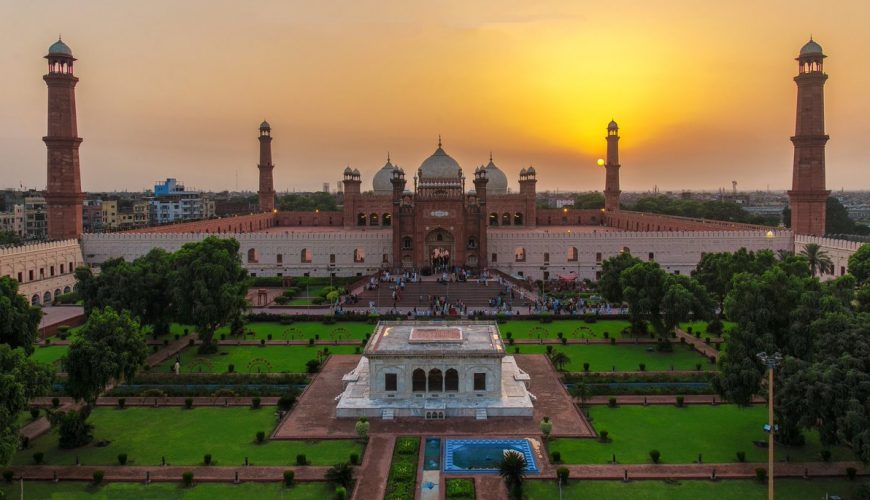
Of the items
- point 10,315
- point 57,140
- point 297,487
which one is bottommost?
point 297,487

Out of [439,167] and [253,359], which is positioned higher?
[439,167]

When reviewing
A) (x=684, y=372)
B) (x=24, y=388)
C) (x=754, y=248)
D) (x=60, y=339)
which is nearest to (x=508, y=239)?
(x=754, y=248)

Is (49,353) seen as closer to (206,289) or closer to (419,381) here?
(206,289)

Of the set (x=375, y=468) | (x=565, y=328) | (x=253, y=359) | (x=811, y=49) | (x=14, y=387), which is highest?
(x=811, y=49)

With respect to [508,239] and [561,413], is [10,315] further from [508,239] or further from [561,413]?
[508,239]

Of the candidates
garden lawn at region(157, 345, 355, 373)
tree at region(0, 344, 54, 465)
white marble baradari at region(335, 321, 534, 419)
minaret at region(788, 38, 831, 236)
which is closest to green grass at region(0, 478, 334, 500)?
tree at region(0, 344, 54, 465)

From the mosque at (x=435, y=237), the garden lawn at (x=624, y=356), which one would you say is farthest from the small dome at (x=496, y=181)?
the garden lawn at (x=624, y=356)

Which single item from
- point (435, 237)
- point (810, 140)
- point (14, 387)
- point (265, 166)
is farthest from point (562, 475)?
point (265, 166)

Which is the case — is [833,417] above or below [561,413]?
above

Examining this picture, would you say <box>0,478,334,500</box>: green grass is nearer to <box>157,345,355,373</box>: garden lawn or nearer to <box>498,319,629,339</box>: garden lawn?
<box>157,345,355,373</box>: garden lawn
